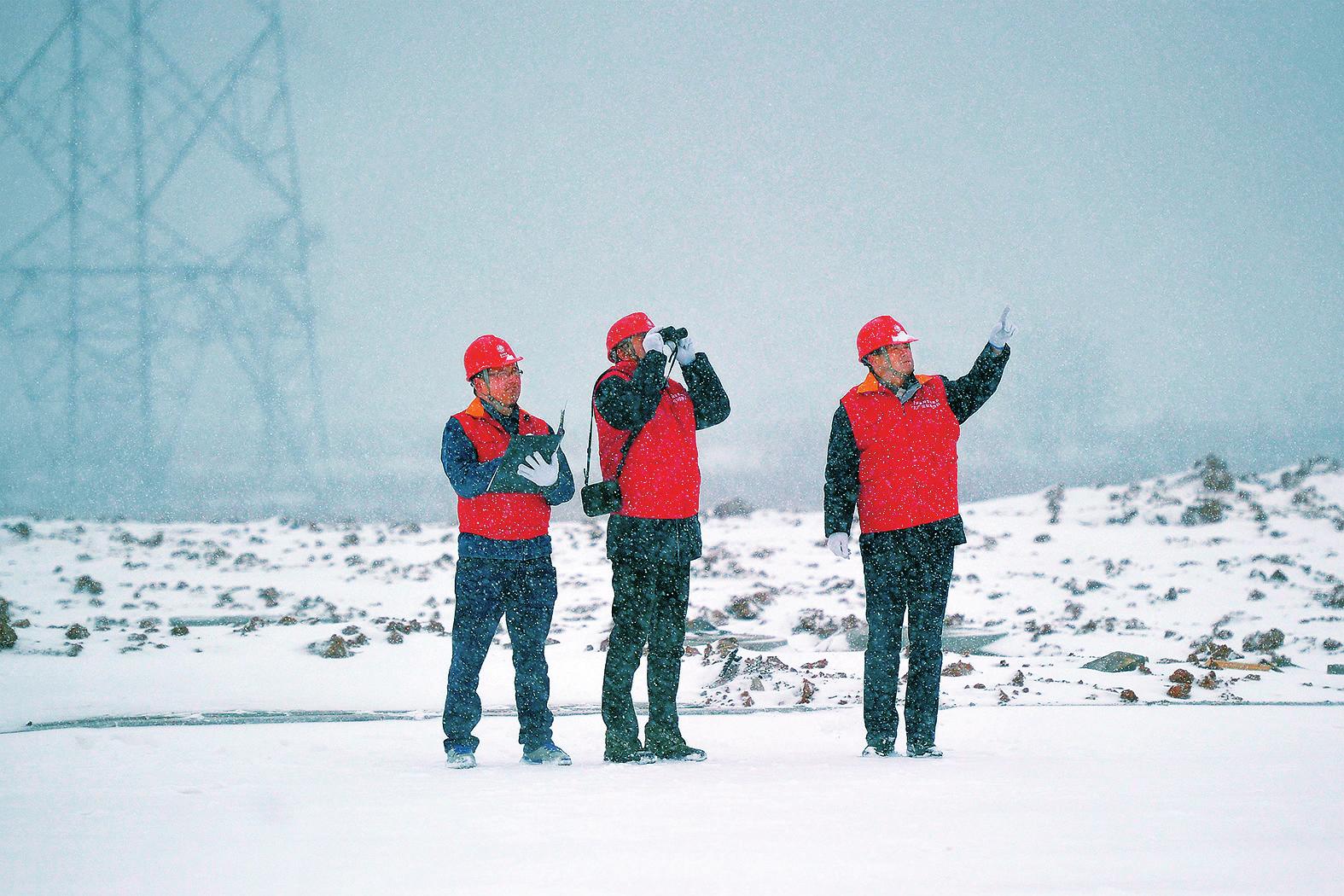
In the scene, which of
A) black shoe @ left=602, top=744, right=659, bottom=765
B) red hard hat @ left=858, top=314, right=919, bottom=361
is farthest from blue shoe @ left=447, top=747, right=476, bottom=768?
red hard hat @ left=858, top=314, right=919, bottom=361

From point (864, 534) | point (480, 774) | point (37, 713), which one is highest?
point (864, 534)

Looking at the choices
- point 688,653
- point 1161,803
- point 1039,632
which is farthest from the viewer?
point 1039,632

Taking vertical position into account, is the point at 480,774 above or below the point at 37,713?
above

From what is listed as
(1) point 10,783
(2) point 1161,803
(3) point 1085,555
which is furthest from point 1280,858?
(3) point 1085,555

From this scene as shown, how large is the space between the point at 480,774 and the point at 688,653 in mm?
5021

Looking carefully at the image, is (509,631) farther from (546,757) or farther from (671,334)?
(671,334)

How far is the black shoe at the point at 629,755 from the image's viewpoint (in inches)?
151

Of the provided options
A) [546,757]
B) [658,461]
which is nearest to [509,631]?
[546,757]

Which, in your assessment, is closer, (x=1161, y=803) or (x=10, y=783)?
(x=1161, y=803)

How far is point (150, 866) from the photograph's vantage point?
2131mm

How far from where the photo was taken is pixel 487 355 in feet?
12.9

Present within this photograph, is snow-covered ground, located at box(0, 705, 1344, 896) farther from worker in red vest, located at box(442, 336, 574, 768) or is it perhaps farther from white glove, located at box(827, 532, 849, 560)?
white glove, located at box(827, 532, 849, 560)

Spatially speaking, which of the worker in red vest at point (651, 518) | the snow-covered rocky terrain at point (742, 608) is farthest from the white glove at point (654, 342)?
the snow-covered rocky terrain at point (742, 608)

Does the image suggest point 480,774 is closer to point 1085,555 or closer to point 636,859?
point 636,859
